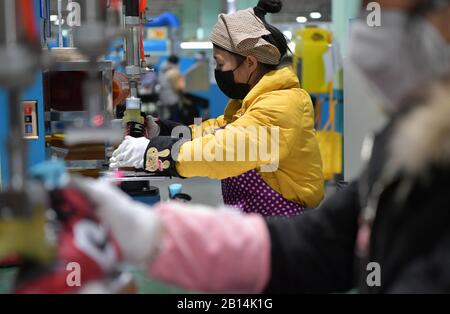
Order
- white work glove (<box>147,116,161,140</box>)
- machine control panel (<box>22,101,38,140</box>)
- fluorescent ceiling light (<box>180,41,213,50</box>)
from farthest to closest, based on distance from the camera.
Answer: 1. fluorescent ceiling light (<box>180,41,213,50</box>)
2. machine control panel (<box>22,101,38,140</box>)
3. white work glove (<box>147,116,161,140</box>)

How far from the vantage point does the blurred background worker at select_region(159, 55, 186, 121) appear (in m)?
9.27

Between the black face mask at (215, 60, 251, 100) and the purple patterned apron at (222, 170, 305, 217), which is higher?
the black face mask at (215, 60, 251, 100)

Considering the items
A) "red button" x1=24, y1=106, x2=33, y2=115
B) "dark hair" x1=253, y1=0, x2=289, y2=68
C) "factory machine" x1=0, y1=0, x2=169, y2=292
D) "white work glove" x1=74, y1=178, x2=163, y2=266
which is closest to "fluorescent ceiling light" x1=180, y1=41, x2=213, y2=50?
"red button" x1=24, y1=106, x2=33, y2=115

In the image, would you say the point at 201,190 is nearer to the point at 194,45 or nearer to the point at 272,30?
the point at 272,30

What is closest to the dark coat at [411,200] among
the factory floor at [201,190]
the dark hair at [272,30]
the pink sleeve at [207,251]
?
the pink sleeve at [207,251]

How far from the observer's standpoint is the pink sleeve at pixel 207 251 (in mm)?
1069

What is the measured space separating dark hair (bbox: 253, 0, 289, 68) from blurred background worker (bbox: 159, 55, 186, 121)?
651 cm

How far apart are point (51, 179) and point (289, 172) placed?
154 centimetres

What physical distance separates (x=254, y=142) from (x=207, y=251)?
3.89 ft

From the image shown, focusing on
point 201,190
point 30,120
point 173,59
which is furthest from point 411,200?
point 173,59

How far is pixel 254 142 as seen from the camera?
2246 mm

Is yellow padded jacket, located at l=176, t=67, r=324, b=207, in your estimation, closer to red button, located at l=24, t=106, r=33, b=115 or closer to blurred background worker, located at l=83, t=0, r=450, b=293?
blurred background worker, located at l=83, t=0, r=450, b=293

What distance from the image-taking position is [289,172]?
7.95 ft
